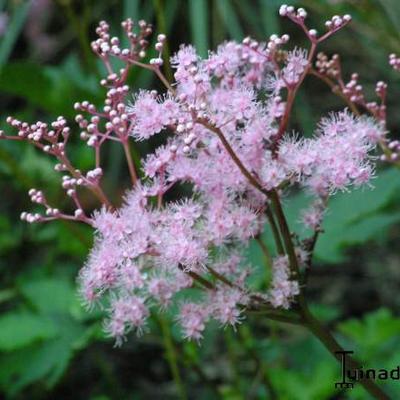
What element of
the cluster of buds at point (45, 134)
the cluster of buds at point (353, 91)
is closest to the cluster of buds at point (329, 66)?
the cluster of buds at point (353, 91)

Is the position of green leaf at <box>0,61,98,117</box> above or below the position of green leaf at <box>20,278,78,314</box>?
above

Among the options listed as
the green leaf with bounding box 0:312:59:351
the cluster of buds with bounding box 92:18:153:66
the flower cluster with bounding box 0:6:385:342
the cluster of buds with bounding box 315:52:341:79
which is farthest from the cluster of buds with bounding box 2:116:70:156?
the green leaf with bounding box 0:312:59:351

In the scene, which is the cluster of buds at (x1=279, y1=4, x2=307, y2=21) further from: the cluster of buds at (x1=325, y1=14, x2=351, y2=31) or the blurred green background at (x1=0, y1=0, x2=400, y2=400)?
the blurred green background at (x1=0, y1=0, x2=400, y2=400)

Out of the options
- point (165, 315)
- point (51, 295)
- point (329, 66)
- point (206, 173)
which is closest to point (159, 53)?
point (206, 173)

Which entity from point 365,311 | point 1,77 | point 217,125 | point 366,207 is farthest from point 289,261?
point 365,311

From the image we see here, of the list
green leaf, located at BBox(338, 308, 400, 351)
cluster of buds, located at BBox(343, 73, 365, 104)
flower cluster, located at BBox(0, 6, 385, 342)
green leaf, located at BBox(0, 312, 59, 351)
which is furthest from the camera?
green leaf, located at BBox(338, 308, 400, 351)

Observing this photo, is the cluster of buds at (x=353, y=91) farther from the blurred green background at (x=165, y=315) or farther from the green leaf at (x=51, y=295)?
the green leaf at (x=51, y=295)
